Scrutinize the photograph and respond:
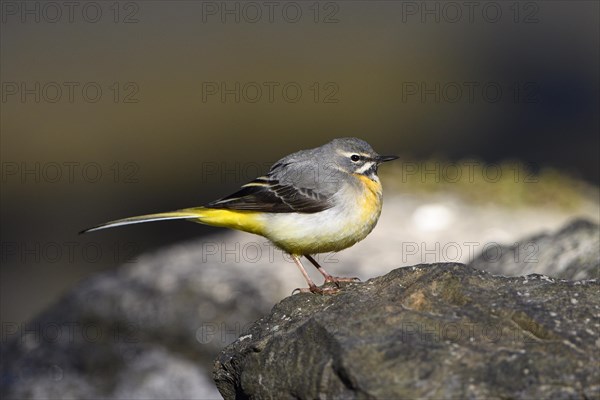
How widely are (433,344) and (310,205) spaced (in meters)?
3.28

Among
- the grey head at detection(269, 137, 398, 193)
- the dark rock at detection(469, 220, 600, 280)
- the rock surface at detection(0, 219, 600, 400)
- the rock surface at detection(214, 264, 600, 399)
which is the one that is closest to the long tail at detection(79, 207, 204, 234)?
the grey head at detection(269, 137, 398, 193)

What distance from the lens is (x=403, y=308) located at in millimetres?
5328

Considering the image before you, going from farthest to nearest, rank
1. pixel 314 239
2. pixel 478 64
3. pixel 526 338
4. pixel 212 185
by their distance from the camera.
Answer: pixel 478 64 → pixel 212 185 → pixel 314 239 → pixel 526 338

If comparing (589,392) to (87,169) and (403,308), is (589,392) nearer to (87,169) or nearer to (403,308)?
(403,308)

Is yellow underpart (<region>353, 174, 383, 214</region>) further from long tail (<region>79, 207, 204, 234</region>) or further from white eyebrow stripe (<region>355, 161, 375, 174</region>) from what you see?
long tail (<region>79, 207, 204, 234</region>)

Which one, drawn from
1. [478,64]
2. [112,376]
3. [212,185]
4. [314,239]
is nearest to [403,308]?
[314,239]

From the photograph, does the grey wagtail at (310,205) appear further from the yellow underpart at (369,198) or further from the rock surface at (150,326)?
the rock surface at (150,326)

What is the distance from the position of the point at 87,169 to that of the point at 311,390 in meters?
16.8

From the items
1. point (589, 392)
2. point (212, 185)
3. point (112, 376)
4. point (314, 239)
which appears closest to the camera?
point (589, 392)

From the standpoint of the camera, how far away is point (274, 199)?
820 cm

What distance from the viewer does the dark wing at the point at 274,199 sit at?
8.04 meters

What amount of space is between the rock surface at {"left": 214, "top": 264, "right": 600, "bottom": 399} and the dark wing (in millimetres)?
2136

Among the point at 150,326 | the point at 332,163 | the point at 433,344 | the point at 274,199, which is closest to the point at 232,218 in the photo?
the point at 274,199

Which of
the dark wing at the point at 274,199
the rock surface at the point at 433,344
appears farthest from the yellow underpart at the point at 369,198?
the rock surface at the point at 433,344
